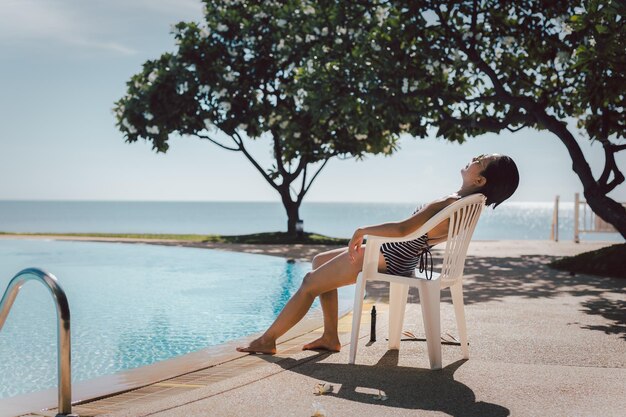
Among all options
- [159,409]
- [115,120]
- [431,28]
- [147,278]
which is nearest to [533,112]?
[431,28]

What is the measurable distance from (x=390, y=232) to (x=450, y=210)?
0.37 metres

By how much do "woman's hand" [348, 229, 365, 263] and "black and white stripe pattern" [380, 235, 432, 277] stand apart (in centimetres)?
19

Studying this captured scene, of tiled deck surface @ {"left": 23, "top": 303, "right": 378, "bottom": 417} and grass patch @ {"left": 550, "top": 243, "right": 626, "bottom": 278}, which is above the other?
grass patch @ {"left": 550, "top": 243, "right": 626, "bottom": 278}

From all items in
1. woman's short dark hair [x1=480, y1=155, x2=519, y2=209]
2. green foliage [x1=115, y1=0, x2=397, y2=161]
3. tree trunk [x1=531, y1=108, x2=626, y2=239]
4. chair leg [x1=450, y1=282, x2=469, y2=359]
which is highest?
green foliage [x1=115, y1=0, x2=397, y2=161]

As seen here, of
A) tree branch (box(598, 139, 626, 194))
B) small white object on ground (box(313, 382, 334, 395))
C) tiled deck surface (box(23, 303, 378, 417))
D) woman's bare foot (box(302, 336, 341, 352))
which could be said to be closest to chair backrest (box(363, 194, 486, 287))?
woman's bare foot (box(302, 336, 341, 352))

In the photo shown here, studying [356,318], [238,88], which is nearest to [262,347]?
[356,318]

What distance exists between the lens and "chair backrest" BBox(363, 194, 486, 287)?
4.20 meters

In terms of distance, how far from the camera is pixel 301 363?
4375 millimetres

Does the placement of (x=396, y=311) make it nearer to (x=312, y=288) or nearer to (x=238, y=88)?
(x=312, y=288)

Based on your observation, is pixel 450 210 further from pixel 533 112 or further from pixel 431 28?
pixel 431 28

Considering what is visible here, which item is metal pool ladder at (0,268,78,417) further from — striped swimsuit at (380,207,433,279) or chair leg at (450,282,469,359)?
chair leg at (450,282,469,359)

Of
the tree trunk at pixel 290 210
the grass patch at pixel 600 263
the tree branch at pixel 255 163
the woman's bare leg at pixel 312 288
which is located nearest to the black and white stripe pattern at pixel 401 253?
the woman's bare leg at pixel 312 288

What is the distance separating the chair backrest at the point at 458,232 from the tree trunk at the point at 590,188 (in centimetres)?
748

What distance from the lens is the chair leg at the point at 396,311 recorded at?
4.78 meters
